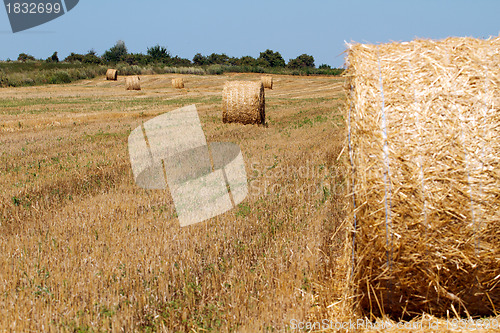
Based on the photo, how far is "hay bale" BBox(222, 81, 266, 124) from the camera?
13.9 m

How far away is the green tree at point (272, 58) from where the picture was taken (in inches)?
2962

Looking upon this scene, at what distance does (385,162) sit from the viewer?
12.0 feet

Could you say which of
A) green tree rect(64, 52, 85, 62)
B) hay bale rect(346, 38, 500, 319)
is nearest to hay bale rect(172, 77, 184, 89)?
hay bale rect(346, 38, 500, 319)

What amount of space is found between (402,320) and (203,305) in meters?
1.68

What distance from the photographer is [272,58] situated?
252ft

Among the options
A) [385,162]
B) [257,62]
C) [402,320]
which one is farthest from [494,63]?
[257,62]

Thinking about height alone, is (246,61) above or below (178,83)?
above

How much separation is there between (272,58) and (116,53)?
2676 cm

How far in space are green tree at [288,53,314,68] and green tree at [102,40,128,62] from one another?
2701cm

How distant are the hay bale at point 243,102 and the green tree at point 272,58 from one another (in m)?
61.6

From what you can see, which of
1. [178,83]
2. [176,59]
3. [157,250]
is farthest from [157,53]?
[157,250]

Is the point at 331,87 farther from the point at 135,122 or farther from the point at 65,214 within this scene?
the point at 65,214

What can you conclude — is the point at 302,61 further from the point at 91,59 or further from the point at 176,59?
the point at 91,59

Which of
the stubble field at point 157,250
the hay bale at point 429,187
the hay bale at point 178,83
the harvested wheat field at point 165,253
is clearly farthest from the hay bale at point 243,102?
the hay bale at point 178,83
